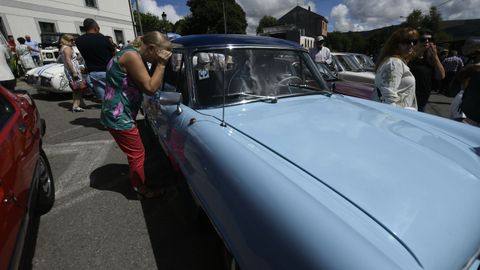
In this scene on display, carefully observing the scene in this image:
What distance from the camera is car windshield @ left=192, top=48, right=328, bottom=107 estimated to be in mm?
2273

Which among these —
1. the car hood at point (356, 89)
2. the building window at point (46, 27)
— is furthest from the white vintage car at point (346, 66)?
the building window at point (46, 27)

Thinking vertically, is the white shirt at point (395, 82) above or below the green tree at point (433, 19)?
below

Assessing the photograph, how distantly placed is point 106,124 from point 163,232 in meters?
1.11

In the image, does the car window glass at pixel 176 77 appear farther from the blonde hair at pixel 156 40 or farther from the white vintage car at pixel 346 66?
the white vintage car at pixel 346 66

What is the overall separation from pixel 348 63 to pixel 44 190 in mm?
7671

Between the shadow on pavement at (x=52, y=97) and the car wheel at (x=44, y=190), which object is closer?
the car wheel at (x=44, y=190)

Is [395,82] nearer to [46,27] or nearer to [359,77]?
[359,77]

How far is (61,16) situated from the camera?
798 inches

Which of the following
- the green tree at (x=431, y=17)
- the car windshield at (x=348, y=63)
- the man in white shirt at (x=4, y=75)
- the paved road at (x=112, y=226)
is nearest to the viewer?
the paved road at (x=112, y=226)

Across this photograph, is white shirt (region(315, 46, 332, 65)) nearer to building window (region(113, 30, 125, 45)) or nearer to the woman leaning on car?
the woman leaning on car

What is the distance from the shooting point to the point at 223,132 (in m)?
1.67

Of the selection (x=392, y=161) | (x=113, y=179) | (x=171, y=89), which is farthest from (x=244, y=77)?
(x=113, y=179)

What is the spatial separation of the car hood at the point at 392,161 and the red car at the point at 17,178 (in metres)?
1.38

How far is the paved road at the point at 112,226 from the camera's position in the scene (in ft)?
6.84
